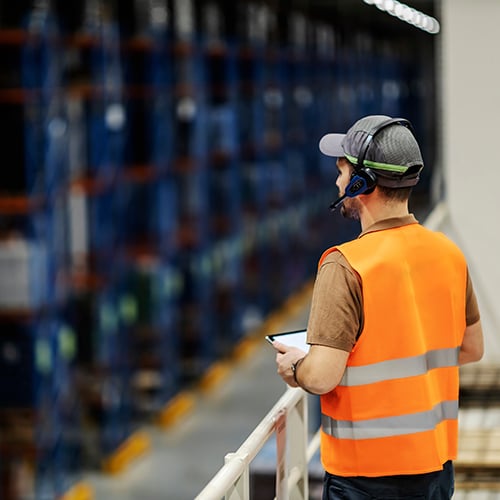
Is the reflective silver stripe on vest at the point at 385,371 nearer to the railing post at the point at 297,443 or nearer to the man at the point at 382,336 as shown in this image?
the man at the point at 382,336

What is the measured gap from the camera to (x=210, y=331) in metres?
11.9

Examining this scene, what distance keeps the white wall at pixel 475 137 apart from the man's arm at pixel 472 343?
3076 mm

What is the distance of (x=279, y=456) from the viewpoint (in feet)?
9.43

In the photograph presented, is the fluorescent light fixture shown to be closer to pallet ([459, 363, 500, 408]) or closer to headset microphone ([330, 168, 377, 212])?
pallet ([459, 363, 500, 408])

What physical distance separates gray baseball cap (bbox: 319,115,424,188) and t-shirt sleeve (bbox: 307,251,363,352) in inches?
8.3

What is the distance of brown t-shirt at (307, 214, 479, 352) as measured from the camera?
7.50 feet

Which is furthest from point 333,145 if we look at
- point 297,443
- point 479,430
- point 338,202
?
point 479,430

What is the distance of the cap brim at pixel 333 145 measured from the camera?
249 cm

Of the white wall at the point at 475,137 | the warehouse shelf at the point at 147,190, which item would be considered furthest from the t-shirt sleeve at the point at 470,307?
the warehouse shelf at the point at 147,190

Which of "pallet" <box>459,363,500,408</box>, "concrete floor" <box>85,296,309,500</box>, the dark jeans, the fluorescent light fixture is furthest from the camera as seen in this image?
"concrete floor" <box>85,296,309,500</box>

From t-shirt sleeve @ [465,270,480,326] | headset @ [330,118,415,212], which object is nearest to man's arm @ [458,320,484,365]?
t-shirt sleeve @ [465,270,480,326]

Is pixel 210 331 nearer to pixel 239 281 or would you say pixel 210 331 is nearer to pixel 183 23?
pixel 239 281

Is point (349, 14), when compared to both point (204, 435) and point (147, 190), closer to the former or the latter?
point (147, 190)

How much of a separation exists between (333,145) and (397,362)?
1.71ft
